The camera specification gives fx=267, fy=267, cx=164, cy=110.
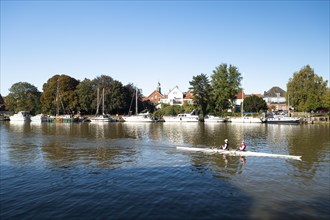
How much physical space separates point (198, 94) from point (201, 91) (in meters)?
1.64

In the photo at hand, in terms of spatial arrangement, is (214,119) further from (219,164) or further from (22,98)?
(22,98)

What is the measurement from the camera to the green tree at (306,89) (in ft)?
298

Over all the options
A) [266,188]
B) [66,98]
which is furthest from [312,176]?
[66,98]

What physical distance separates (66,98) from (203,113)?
193 ft

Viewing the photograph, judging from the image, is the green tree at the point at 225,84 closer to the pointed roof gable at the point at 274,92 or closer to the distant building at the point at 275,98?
the distant building at the point at 275,98

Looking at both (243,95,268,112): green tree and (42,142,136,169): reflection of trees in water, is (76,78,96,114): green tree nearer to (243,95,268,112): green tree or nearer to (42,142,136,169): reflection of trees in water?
(243,95,268,112): green tree

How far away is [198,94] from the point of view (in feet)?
341

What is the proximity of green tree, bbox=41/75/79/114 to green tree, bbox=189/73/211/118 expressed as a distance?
165 feet

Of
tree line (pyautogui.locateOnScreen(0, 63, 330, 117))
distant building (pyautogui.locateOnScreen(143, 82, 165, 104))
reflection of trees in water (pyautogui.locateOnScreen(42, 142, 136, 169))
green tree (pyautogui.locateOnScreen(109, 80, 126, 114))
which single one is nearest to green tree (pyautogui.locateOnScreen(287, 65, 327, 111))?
tree line (pyautogui.locateOnScreen(0, 63, 330, 117))

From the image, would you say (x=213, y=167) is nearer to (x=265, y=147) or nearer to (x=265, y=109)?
(x=265, y=147)

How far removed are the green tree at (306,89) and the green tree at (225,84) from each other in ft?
62.1

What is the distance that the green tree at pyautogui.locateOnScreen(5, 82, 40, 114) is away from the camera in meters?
132

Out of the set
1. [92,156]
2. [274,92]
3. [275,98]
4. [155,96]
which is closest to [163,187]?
[92,156]

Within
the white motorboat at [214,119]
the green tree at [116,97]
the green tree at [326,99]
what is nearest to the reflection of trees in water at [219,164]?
the white motorboat at [214,119]
